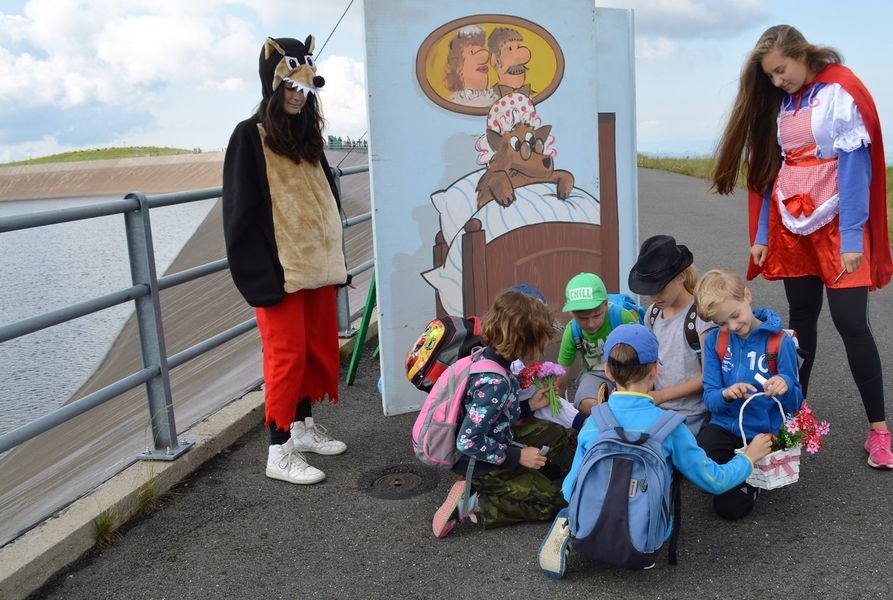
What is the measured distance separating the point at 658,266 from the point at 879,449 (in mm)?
Result: 1295

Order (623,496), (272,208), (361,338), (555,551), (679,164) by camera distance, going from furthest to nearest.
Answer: (679,164)
(361,338)
(272,208)
(555,551)
(623,496)

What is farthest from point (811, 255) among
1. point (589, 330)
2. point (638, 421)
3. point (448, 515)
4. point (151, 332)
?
point (151, 332)

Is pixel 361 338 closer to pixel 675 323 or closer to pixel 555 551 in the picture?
pixel 675 323

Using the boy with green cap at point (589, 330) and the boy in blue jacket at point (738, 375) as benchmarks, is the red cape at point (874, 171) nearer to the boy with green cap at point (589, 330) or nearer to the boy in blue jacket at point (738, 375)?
the boy in blue jacket at point (738, 375)

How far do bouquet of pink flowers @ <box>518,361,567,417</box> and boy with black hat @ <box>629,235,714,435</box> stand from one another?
44 cm

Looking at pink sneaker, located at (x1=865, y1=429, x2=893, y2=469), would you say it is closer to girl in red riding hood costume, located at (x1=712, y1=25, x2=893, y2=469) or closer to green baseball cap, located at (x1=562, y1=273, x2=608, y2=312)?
girl in red riding hood costume, located at (x1=712, y1=25, x2=893, y2=469)

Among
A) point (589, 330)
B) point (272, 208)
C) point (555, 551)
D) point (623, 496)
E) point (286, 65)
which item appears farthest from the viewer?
point (589, 330)

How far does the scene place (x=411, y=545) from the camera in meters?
3.02

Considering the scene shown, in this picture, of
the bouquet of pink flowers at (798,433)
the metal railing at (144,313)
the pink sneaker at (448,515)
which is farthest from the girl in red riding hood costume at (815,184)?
the metal railing at (144,313)

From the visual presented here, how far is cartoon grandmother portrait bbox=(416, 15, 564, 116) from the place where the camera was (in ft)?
13.5

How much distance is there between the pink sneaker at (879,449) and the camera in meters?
3.42

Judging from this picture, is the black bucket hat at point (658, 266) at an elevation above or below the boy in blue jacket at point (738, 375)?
above

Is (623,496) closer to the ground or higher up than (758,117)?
closer to the ground

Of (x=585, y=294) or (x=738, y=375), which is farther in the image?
(x=585, y=294)
